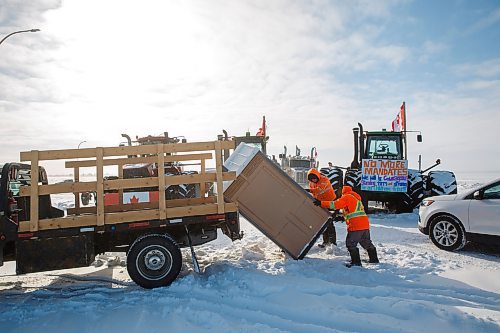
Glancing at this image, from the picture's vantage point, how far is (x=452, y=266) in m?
5.88

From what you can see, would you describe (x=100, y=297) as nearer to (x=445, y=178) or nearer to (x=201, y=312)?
(x=201, y=312)

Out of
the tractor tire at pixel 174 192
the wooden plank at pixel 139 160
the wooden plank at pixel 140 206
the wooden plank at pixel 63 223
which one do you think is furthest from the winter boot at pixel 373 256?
the tractor tire at pixel 174 192

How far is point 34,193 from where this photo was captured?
492 centimetres

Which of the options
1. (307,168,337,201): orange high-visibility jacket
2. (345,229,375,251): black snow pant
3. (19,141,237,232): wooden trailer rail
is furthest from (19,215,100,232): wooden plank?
(345,229,375,251): black snow pant

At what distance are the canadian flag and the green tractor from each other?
592 millimetres

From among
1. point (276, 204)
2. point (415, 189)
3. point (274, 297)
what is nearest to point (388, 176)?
point (415, 189)

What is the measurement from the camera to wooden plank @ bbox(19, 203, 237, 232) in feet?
16.3

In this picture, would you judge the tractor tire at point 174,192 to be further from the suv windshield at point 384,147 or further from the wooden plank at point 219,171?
the suv windshield at point 384,147

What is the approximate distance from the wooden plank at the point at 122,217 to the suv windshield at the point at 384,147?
768 centimetres

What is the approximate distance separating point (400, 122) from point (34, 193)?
11.3m

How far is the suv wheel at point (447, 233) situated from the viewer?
6.97 m

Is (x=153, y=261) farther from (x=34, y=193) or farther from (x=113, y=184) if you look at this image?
(x=34, y=193)

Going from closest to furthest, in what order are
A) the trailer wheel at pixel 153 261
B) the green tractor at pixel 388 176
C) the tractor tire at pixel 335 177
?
the trailer wheel at pixel 153 261 < the green tractor at pixel 388 176 < the tractor tire at pixel 335 177

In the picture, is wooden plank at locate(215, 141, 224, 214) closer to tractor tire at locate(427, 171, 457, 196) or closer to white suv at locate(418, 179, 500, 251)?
white suv at locate(418, 179, 500, 251)
